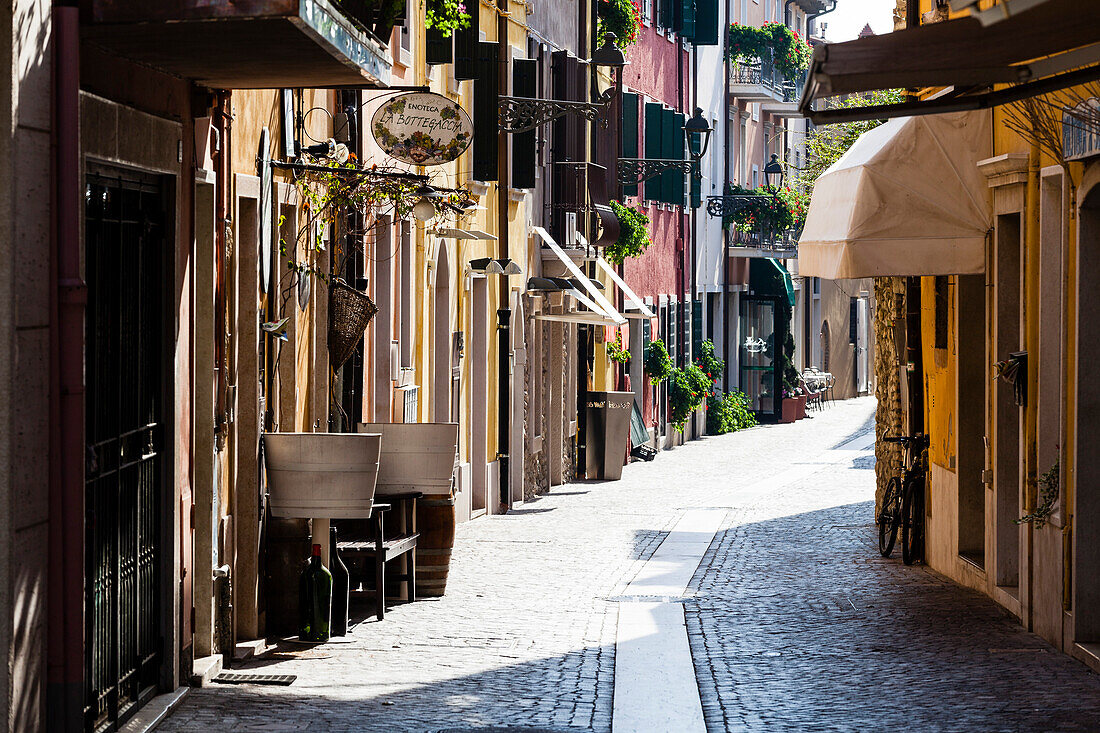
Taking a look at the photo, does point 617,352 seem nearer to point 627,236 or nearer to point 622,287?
point 622,287

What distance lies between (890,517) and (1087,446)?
19.7 ft

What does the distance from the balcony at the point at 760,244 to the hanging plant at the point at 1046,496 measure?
97.8ft

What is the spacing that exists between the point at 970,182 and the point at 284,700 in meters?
6.99

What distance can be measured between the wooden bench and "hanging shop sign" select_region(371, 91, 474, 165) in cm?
256

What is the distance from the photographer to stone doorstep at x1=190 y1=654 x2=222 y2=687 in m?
9.02

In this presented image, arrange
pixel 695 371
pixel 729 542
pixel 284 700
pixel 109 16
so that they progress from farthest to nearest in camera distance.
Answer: pixel 695 371, pixel 729 542, pixel 284 700, pixel 109 16

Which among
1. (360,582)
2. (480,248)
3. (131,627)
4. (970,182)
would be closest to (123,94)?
(131,627)

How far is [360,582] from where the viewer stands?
41.1ft

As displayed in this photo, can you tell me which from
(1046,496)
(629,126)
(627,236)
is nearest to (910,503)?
(1046,496)

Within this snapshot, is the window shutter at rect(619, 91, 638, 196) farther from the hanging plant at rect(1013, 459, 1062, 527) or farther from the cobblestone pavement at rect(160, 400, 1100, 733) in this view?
the hanging plant at rect(1013, 459, 1062, 527)

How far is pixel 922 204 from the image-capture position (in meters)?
13.3

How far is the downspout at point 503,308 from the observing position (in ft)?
70.0

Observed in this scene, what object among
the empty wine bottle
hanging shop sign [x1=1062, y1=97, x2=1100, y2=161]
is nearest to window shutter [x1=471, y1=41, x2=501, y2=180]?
the empty wine bottle

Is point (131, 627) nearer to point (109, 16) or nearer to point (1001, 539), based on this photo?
point (109, 16)
